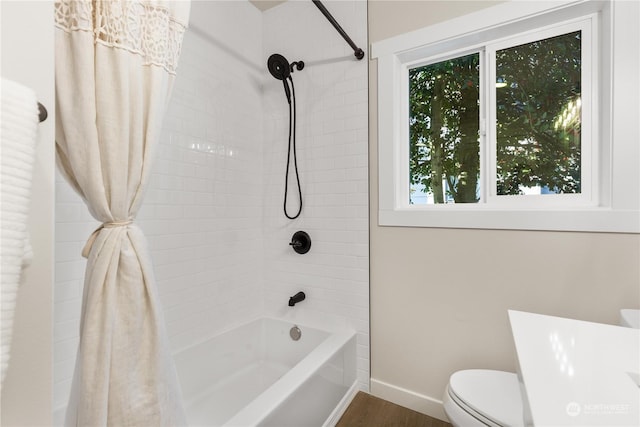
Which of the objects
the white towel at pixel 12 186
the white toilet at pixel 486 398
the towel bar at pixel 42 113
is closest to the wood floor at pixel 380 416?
the white toilet at pixel 486 398

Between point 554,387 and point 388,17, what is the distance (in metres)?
1.96

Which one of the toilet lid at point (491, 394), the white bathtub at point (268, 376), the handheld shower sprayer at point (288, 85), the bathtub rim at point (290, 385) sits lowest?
the white bathtub at point (268, 376)

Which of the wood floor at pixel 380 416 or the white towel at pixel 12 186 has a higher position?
the white towel at pixel 12 186

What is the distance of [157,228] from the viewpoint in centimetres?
158

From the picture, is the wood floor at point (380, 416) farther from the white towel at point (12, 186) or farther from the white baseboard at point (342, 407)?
the white towel at point (12, 186)

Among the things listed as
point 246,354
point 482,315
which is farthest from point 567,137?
point 246,354

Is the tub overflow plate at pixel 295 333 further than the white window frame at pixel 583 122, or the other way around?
the tub overflow plate at pixel 295 333

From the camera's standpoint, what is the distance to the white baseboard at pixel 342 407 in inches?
64.0

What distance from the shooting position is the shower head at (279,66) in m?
1.93

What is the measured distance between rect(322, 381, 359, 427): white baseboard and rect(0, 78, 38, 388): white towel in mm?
1592

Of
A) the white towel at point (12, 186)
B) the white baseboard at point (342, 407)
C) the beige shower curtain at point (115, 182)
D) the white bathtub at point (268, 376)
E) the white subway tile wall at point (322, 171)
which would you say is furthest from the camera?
the white subway tile wall at point (322, 171)

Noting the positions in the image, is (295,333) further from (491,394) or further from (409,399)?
(491,394)

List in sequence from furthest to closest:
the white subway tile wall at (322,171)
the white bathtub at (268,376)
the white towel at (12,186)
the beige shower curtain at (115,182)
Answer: the white subway tile wall at (322,171)
the white bathtub at (268,376)
the beige shower curtain at (115,182)
the white towel at (12,186)

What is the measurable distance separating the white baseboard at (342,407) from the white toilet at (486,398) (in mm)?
661
